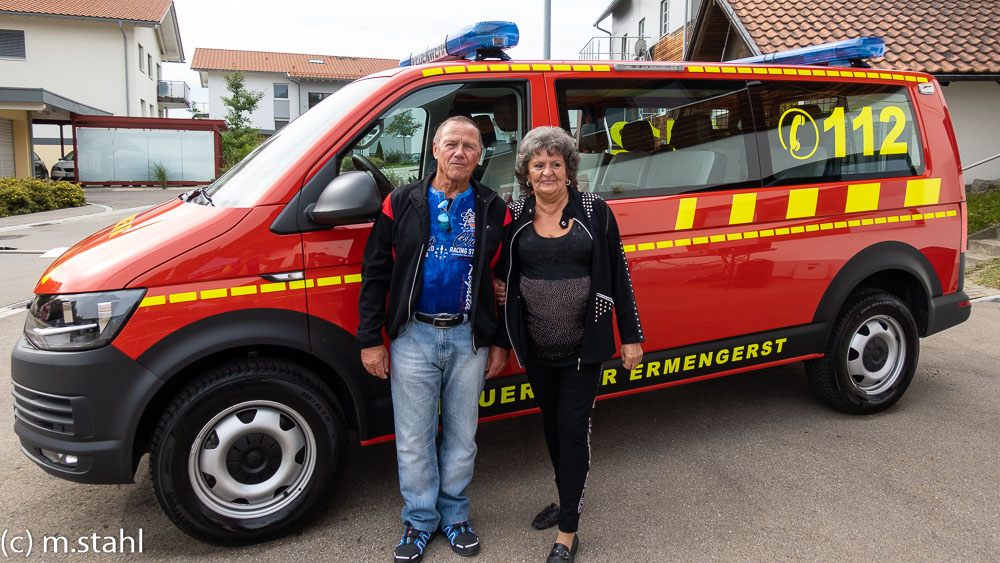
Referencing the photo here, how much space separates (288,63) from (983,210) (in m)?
45.1

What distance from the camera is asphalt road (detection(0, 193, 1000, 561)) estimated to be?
9.27 feet

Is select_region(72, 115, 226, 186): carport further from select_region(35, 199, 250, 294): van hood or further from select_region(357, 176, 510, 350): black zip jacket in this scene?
select_region(357, 176, 510, 350): black zip jacket

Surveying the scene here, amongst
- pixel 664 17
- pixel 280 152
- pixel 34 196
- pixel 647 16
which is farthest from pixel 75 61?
pixel 280 152

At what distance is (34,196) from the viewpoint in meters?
16.3

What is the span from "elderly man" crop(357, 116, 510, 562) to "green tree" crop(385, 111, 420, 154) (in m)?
0.37

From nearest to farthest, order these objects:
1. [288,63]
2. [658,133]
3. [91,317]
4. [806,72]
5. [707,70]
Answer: [91,317], [658,133], [707,70], [806,72], [288,63]

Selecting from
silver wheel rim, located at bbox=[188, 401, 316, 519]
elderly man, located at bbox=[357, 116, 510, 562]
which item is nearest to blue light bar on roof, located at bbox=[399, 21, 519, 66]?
elderly man, located at bbox=[357, 116, 510, 562]

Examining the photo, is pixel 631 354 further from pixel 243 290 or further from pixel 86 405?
pixel 86 405

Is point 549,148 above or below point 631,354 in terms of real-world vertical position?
above

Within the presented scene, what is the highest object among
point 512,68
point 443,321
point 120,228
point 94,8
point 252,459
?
point 94,8

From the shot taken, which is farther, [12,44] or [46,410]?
[12,44]

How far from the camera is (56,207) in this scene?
1711 cm

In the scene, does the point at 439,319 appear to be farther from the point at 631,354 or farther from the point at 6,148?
the point at 6,148

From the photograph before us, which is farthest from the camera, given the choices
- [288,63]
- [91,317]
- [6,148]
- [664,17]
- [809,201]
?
[288,63]
